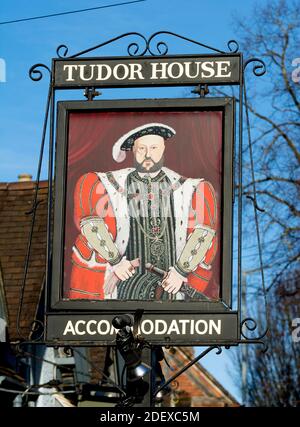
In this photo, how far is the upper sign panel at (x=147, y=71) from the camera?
354 inches

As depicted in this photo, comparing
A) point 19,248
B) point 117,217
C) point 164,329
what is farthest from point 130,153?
point 19,248

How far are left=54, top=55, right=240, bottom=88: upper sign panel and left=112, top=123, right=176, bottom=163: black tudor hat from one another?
0.35 meters

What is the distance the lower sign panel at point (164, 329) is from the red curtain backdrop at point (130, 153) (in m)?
0.45

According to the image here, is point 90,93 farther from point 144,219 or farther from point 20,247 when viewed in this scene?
point 20,247

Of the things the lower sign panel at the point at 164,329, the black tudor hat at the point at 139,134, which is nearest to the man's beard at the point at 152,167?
the black tudor hat at the point at 139,134

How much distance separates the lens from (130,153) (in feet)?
29.7

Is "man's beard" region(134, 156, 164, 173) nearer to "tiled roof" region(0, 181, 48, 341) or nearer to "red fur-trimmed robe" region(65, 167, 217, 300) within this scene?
"red fur-trimmed robe" region(65, 167, 217, 300)

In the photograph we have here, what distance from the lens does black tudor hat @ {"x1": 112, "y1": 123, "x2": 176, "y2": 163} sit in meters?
9.05

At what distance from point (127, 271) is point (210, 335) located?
0.86m

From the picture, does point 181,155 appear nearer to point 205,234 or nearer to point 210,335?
point 205,234

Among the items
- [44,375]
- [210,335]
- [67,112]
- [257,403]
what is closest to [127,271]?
[210,335]

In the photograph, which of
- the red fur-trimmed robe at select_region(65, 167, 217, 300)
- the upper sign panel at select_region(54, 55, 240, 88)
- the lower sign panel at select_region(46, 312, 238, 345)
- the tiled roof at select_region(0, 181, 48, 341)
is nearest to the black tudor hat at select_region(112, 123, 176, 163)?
→ the red fur-trimmed robe at select_region(65, 167, 217, 300)

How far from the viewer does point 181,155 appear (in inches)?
354

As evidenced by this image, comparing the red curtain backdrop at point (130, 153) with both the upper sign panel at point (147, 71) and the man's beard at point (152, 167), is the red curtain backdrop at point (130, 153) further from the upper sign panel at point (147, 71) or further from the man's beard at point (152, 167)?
the upper sign panel at point (147, 71)
